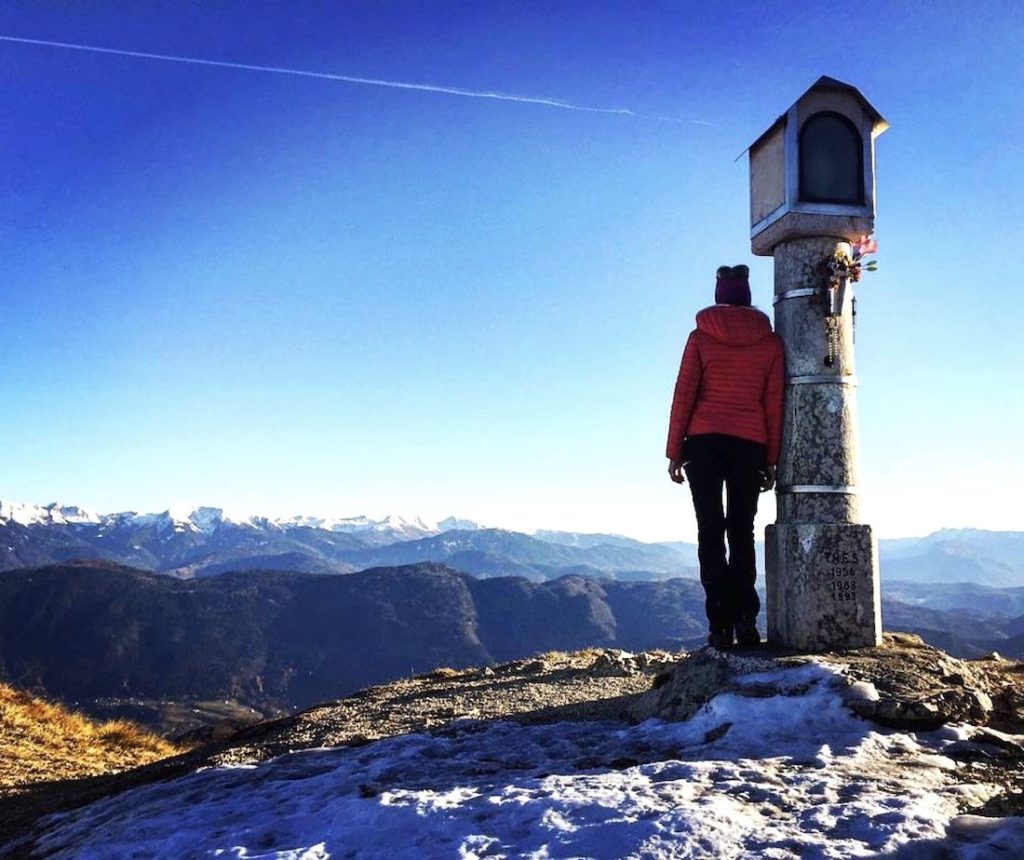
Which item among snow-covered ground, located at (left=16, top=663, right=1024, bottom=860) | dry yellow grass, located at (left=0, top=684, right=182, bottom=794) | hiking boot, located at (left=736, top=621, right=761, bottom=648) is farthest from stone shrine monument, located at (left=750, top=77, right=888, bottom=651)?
dry yellow grass, located at (left=0, top=684, right=182, bottom=794)

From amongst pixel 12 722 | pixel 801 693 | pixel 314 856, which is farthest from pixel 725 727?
pixel 12 722

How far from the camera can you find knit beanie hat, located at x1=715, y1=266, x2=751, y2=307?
7.88 m

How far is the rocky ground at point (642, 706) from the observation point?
5238 mm

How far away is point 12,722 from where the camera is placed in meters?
12.6

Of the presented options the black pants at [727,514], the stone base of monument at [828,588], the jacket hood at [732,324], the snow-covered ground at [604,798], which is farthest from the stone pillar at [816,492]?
the snow-covered ground at [604,798]

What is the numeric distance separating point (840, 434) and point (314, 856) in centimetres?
594

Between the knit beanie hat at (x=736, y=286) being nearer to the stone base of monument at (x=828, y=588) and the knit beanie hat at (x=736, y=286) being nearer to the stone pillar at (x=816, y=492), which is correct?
the stone pillar at (x=816, y=492)

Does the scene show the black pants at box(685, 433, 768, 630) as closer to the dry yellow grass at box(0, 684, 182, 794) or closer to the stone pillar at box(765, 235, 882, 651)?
the stone pillar at box(765, 235, 882, 651)

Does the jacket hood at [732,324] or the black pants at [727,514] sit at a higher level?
the jacket hood at [732,324]

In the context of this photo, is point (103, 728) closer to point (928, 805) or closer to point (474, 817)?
point (474, 817)

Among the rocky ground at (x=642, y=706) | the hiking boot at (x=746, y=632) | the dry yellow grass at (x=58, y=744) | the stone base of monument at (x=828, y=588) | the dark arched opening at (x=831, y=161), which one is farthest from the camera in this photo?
the dry yellow grass at (x=58, y=744)

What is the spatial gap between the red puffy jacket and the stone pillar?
25 cm

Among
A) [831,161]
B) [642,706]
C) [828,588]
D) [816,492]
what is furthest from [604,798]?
[831,161]

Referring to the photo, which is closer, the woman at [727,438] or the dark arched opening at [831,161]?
the woman at [727,438]
